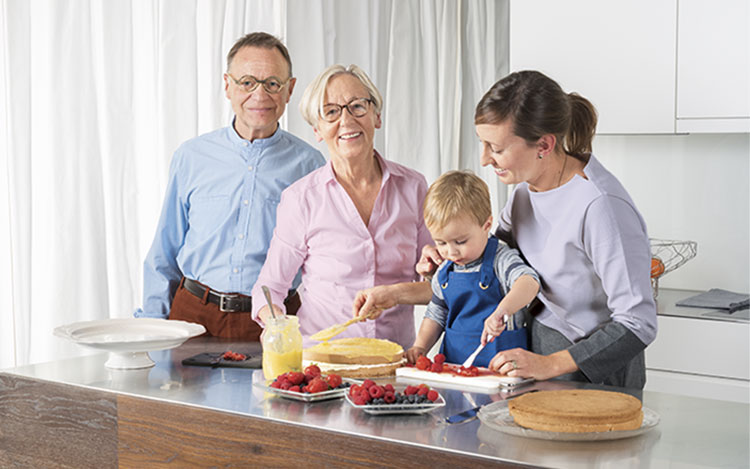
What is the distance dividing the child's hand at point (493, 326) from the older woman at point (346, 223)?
0.48 metres

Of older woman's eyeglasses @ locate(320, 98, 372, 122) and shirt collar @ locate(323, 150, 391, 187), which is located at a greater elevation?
older woman's eyeglasses @ locate(320, 98, 372, 122)

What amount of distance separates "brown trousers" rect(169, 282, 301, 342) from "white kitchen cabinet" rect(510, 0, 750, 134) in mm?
1531

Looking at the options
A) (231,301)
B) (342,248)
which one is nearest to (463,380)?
A: (342,248)

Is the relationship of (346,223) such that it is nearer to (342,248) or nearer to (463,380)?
(342,248)

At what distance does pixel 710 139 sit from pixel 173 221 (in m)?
2.25

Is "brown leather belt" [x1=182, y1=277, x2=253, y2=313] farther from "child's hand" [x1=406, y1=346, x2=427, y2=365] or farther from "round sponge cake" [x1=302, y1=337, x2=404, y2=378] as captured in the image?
"child's hand" [x1=406, y1=346, x2=427, y2=365]

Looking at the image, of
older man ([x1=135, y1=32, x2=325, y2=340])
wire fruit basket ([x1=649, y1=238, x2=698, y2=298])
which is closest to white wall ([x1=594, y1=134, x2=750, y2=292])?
wire fruit basket ([x1=649, y1=238, x2=698, y2=298])

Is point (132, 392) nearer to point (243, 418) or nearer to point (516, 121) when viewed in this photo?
point (243, 418)

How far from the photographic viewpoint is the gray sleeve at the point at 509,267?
73.7 inches

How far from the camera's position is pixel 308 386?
1.62 metres

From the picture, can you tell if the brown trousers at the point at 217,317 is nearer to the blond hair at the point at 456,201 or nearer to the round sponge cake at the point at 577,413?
the blond hair at the point at 456,201

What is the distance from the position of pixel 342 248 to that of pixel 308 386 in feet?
2.02

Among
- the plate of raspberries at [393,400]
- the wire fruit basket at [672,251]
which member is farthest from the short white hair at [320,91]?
the wire fruit basket at [672,251]

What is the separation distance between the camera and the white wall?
3.50 meters
